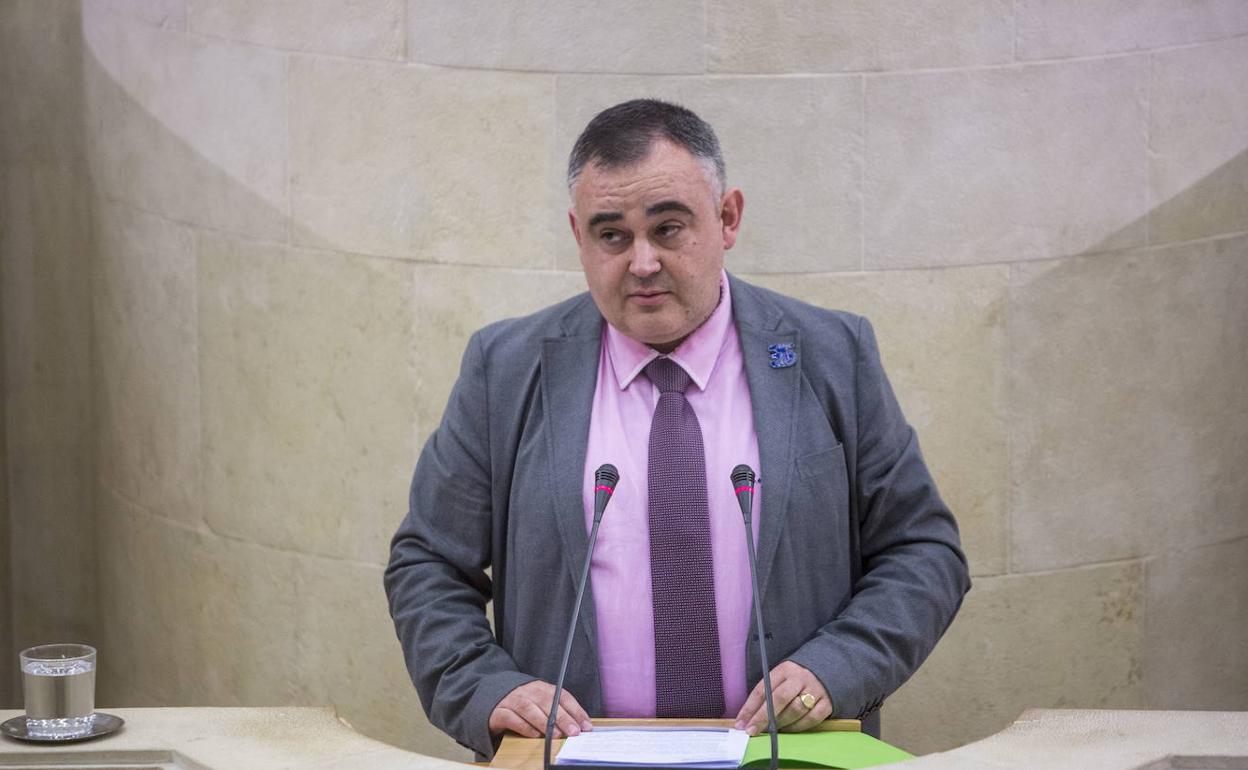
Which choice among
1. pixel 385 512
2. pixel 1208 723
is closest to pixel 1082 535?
pixel 385 512

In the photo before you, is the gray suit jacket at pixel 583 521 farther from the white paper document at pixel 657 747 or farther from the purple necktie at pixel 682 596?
the white paper document at pixel 657 747

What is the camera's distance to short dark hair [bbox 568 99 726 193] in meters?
3.64

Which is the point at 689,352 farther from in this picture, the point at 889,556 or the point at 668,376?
the point at 889,556

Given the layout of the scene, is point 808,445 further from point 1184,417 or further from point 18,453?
point 18,453

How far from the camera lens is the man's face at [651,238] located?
3.62 m

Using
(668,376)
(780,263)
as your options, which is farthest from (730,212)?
(780,263)

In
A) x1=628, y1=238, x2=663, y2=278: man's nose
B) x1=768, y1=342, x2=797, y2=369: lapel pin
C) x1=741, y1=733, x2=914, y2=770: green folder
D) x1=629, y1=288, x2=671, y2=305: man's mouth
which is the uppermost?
x1=628, y1=238, x2=663, y2=278: man's nose

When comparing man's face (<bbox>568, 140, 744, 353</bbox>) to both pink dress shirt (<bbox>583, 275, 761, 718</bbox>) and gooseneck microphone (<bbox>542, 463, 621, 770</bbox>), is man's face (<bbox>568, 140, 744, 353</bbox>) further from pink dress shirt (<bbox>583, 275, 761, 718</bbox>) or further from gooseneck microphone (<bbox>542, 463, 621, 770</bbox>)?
gooseneck microphone (<bbox>542, 463, 621, 770</bbox>)

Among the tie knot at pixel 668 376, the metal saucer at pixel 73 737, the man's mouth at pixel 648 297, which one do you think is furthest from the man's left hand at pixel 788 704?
the metal saucer at pixel 73 737

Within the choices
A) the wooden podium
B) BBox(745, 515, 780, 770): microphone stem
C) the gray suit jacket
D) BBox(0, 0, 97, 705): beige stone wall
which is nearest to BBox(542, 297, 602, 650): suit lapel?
the gray suit jacket

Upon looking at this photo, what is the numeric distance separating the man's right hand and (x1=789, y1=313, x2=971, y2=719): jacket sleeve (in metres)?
0.46

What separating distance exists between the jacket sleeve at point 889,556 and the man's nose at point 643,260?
52 cm

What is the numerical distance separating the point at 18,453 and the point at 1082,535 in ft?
12.4

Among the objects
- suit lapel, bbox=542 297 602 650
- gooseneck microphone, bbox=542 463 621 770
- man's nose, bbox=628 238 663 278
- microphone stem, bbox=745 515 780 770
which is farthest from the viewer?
suit lapel, bbox=542 297 602 650
